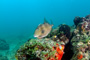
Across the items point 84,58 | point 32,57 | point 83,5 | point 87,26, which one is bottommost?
point 84,58

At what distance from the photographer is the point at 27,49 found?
2941 mm

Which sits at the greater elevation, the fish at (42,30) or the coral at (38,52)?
the fish at (42,30)

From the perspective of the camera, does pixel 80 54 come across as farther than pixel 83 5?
No

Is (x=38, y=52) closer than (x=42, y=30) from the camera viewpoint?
Yes

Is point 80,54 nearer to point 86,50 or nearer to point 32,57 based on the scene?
point 86,50

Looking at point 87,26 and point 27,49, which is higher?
point 87,26

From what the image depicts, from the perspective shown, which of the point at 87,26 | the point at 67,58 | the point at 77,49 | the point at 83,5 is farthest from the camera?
the point at 83,5

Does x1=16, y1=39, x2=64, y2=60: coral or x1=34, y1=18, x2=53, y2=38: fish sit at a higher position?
x1=34, y1=18, x2=53, y2=38: fish

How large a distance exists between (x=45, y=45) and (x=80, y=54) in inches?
40.6

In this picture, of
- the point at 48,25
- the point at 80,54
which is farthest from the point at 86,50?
the point at 48,25

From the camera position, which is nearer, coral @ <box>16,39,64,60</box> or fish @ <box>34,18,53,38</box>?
coral @ <box>16,39,64,60</box>

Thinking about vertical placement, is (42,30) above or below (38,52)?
above

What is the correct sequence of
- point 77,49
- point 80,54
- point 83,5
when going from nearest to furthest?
point 80,54 → point 77,49 → point 83,5

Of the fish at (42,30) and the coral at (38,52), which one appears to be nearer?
the coral at (38,52)
